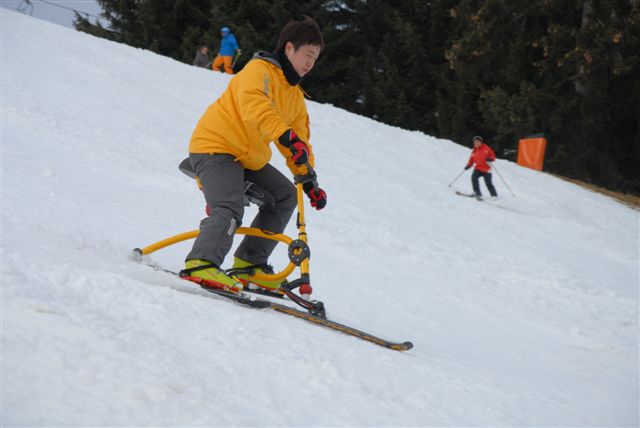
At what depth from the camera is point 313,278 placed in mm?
5832

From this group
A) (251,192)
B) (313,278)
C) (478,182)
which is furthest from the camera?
(478,182)

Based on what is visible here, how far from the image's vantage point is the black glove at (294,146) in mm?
3555

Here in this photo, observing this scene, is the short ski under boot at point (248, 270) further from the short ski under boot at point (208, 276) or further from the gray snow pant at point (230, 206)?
the short ski under boot at point (208, 276)

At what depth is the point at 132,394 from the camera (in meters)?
1.91

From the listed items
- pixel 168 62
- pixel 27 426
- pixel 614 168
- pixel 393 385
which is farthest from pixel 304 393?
pixel 614 168

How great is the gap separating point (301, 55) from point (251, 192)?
3.04ft

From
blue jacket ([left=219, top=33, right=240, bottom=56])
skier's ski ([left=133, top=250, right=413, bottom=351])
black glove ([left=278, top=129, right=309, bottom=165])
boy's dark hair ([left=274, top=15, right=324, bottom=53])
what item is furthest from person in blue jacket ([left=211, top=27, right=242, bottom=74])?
skier's ski ([left=133, top=250, right=413, bottom=351])

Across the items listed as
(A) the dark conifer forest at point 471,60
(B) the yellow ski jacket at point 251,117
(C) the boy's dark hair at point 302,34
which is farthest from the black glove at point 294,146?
(A) the dark conifer forest at point 471,60

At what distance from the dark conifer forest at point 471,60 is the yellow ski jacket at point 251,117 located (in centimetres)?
1087

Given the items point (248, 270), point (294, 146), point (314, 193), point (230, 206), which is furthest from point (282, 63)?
point (248, 270)

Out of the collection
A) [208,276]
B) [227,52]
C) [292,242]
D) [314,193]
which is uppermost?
[227,52]

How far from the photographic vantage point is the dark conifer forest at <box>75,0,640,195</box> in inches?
830

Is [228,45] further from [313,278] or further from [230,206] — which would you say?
[230,206]

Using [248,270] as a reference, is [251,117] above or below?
above
